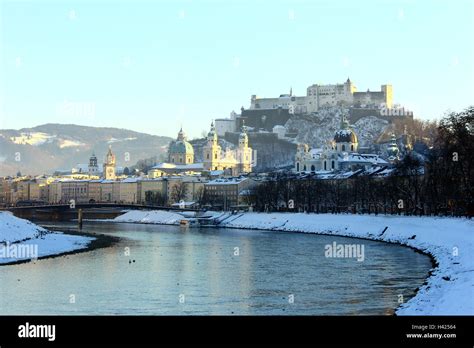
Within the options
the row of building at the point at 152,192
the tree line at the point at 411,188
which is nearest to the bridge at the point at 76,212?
the row of building at the point at 152,192

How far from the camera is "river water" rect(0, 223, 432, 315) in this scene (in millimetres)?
29547

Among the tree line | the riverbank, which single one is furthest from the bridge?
the riverbank

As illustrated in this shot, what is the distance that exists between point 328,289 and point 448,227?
2211 cm

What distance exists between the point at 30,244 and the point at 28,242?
4.53ft

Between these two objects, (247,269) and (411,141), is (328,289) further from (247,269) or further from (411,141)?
(411,141)

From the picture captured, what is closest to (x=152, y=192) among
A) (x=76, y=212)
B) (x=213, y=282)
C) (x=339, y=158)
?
(x=339, y=158)

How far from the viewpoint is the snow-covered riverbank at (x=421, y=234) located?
26.9m

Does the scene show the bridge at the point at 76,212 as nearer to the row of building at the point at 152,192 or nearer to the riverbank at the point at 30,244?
the row of building at the point at 152,192

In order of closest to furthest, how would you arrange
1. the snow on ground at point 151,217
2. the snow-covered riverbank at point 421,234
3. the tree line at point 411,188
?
the snow-covered riverbank at point 421,234, the tree line at point 411,188, the snow on ground at point 151,217

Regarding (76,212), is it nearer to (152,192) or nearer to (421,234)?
(152,192)

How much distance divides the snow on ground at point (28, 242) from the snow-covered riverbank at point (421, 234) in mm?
21941
